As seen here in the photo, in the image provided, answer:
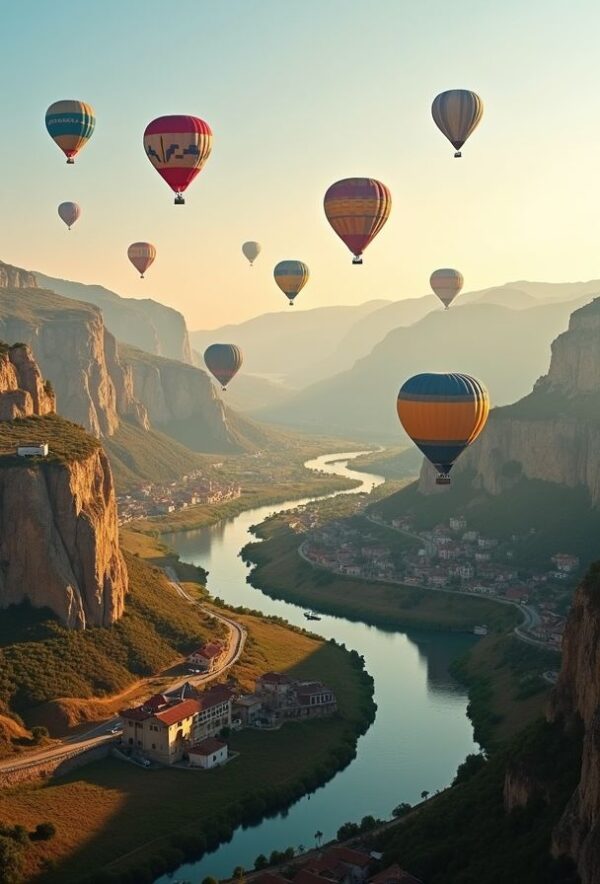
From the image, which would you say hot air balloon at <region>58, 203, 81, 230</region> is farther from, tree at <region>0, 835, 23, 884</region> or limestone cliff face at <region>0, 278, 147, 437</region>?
tree at <region>0, 835, 23, 884</region>

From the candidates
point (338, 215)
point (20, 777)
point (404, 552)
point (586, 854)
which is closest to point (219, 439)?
point (404, 552)

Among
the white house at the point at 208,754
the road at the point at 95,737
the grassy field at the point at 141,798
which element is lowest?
the grassy field at the point at 141,798

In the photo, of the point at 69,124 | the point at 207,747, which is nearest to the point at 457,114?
the point at 69,124

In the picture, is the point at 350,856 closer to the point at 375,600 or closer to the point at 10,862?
the point at 10,862

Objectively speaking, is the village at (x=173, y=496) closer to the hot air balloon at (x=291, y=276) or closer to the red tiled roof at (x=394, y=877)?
the hot air balloon at (x=291, y=276)

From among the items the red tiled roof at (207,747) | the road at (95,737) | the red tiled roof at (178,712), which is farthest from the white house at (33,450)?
the red tiled roof at (207,747)

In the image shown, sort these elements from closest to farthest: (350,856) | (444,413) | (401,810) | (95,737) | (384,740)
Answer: (350,856) → (401,810) → (95,737) → (444,413) → (384,740)

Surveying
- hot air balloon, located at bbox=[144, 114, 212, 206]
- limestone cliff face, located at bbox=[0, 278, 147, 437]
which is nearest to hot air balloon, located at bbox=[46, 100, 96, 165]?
hot air balloon, located at bbox=[144, 114, 212, 206]
